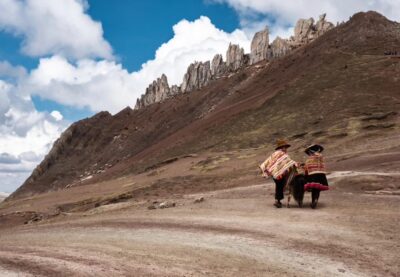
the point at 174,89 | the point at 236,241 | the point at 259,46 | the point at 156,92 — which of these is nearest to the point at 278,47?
the point at 259,46

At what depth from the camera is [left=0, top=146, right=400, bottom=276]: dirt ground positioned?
29.2ft

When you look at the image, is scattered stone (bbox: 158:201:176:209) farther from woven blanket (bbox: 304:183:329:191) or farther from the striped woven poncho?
woven blanket (bbox: 304:183:329:191)

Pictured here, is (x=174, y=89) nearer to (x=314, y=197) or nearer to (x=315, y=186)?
(x=315, y=186)

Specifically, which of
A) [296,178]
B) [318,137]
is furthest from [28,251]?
[318,137]

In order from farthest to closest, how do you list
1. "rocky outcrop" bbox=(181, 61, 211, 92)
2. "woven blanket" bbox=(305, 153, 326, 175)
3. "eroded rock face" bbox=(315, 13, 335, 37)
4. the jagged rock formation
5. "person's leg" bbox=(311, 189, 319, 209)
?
the jagged rock formation < "rocky outcrop" bbox=(181, 61, 211, 92) < "eroded rock face" bbox=(315, 13, 335, 37) < "woven blanket" bbox=(305, 153, 326, 175) < "person's leg" bbox=(311, 189, 319, 209)

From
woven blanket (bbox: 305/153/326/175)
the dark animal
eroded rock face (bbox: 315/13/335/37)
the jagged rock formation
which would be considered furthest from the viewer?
the jagged rock formation

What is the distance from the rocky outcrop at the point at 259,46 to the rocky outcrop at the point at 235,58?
2872 mm

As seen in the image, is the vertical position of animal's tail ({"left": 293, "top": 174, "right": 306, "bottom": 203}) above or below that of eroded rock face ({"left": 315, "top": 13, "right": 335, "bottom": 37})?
below

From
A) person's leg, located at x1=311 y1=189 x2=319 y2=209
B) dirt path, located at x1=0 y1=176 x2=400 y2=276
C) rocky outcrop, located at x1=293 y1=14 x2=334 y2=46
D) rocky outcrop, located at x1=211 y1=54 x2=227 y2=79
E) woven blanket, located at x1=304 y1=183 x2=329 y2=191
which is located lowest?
dirt path, located at x1=0 y1=176 x2=400 y2=276

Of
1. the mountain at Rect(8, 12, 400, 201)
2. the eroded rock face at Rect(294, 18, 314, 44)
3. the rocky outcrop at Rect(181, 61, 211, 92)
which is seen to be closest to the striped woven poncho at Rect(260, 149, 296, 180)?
the mountain at Rect(8, 12, 400, 201)

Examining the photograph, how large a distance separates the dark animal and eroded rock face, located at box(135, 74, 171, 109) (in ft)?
378

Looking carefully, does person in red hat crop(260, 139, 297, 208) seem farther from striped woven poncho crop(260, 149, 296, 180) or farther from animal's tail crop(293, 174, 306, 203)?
animal's tail crop(293, 174, 306, 203)

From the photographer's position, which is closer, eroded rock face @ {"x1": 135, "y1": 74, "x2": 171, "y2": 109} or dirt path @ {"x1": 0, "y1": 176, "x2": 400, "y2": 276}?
dirt path @ {"x1": 0, "y1": 176, "x2": 400, "y2": 276}

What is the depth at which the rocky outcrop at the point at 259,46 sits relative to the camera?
114369mm
